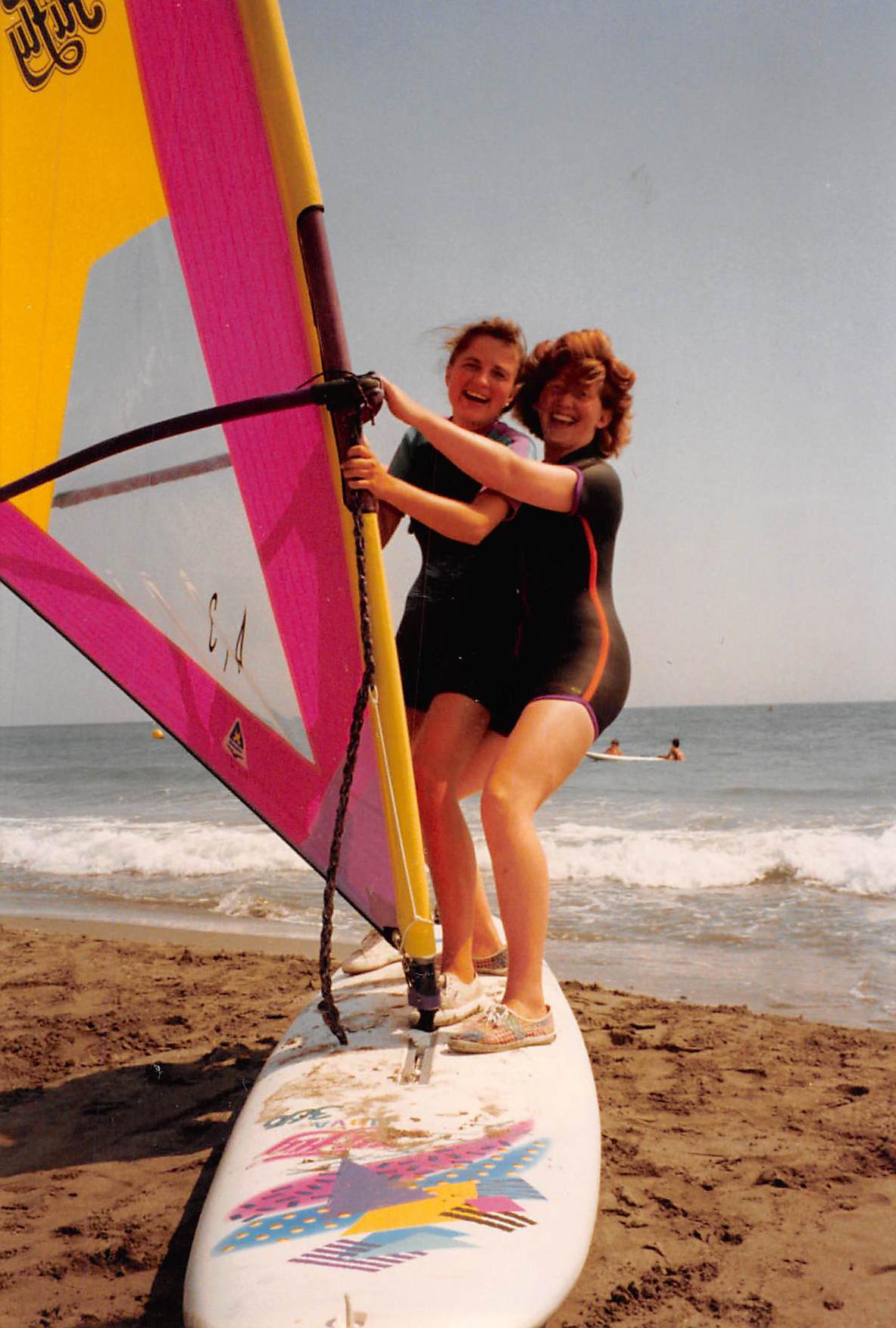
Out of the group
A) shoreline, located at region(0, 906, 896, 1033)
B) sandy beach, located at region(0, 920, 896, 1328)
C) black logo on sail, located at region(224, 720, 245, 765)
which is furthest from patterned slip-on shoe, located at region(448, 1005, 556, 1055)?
shoreline, located at region(0, 906, 896, 1033)

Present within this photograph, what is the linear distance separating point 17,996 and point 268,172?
3849mm

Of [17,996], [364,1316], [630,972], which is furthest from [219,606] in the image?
[630,972]

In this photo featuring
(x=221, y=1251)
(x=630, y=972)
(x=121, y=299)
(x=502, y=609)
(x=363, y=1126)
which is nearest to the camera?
(x=221, y=1251)

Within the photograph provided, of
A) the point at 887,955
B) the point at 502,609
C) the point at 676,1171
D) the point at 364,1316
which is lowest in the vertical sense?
the point at 887,955

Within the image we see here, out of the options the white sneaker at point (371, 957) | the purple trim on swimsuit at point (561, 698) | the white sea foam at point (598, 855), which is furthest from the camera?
the white sea foam at point (598, 855)

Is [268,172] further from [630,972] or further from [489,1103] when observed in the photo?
[630,972]

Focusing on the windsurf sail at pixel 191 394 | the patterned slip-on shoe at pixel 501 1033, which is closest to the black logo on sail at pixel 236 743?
the windsurf sail at pixel 191 394

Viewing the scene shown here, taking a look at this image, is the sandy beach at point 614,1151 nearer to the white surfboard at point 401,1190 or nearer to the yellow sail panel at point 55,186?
the white surfboard at point 401,1190

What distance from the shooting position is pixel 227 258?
2.24m

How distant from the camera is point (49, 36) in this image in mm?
2324

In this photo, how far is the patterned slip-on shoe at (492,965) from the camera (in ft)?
9.39

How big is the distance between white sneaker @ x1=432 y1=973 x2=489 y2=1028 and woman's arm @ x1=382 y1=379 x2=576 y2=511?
121 centimetres

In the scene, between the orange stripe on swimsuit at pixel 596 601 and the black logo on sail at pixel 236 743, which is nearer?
the orange stripe on swimsuit at pixel 596 601

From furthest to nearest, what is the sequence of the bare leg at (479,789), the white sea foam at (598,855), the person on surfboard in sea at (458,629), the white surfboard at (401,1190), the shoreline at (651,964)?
the white sea foam at (598,855)
the shoreline at (651,964)
the bare leg at (479,789)
the person on surfboard in sea at (458,629)
the white surfboard at (401,1190)
